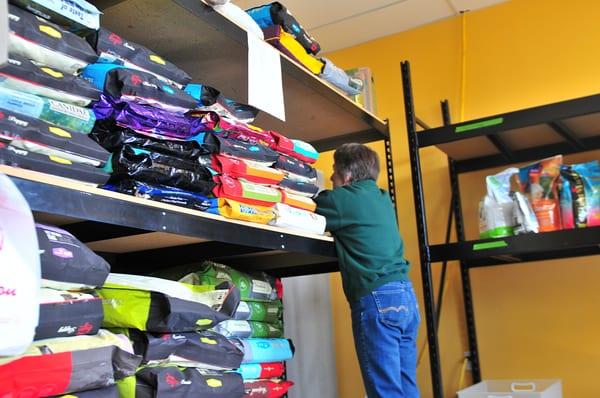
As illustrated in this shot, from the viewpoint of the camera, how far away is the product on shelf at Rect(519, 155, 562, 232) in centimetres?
230

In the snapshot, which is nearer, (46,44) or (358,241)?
(46,44)

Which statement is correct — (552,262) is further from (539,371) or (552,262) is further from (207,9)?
(207,9)

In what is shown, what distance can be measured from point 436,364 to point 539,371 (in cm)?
73

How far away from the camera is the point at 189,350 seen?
1.34m

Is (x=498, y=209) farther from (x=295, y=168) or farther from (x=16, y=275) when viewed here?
(x=16, y=275)

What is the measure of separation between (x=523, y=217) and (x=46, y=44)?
186 centimetres

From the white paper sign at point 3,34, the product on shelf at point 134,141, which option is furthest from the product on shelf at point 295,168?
the white paper sign at point 3,34

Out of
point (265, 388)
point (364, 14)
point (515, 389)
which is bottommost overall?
point (515, 389)

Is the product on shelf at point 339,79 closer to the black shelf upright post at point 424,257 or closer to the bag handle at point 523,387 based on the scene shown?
the black shelf upright post at point 424,257

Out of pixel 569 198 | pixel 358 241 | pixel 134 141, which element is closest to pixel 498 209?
pixel 569 198

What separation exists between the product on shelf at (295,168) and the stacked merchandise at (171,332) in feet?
1.61

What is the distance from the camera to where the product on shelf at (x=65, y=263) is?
0.97 meters

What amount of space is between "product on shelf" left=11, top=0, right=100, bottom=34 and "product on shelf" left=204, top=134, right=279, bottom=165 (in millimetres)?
399

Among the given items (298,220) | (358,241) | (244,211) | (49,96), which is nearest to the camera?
(49,96)
